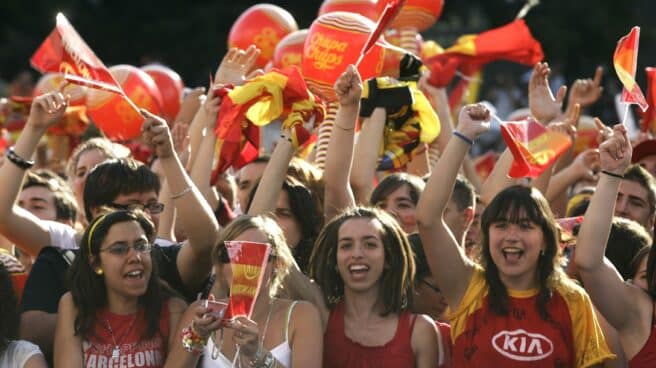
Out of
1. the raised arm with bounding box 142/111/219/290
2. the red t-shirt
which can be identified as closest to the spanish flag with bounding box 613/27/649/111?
the red t-shirt

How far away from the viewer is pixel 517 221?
4.80 metres

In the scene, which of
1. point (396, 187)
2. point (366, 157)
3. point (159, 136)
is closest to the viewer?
point (159, 136)

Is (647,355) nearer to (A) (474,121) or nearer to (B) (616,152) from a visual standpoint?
(B) (616,152)

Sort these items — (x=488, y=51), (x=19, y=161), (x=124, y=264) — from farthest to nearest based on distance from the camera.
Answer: (x=488, y=51), (x=19, y=161), (x=124, y=264)

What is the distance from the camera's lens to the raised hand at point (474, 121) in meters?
4.82

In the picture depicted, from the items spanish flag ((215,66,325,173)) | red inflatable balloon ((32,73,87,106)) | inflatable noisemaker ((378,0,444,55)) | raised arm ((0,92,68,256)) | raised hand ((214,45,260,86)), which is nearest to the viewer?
raised arm ((0,92,68,256))

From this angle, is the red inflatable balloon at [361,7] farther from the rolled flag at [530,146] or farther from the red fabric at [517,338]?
the red fabric at [517,338]

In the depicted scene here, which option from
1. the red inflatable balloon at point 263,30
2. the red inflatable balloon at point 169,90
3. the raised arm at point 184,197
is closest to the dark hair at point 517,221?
the raised arm at point 184,197

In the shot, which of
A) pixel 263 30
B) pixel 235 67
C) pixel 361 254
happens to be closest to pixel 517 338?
pixel 361 254

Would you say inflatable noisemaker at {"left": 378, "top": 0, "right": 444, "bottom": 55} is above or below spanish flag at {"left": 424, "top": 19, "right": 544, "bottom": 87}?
above

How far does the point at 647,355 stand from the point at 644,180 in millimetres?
1464

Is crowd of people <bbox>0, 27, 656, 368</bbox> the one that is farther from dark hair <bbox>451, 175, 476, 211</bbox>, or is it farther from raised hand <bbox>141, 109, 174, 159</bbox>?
dark hair <bbox>451, 175, 476, 211</bbox>

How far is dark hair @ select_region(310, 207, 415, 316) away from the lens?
4926mm

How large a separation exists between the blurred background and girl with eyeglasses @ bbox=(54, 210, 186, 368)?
33.5 ft
